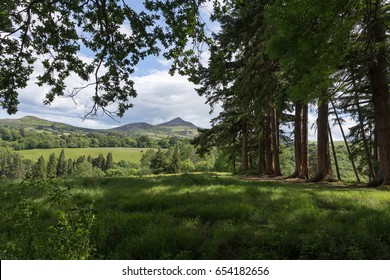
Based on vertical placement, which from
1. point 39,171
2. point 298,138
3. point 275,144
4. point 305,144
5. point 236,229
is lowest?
point 39,171

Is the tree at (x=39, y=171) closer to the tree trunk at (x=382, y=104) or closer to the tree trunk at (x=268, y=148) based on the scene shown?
the tree trunk at (x=382, y=104)

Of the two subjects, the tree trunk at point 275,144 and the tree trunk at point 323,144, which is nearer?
the tree trunk at point 323,144

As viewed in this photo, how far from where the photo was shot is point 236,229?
4879 millimetres

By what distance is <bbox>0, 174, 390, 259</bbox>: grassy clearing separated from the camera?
161 inches

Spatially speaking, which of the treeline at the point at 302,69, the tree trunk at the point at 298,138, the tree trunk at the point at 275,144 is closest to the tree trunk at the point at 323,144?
the treeline at the point at 302,69

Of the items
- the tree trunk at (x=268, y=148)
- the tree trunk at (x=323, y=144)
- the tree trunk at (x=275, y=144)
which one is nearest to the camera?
the tree trunk at (x=323, y=144)

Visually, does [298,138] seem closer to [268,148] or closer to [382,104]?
[268,148]

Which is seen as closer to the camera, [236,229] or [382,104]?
[236,229]

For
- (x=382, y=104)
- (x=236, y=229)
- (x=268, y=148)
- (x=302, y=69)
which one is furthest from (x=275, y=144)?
(x=236, y=229)

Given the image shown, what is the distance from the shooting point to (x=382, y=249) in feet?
13.1

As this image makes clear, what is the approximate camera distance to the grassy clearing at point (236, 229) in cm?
409

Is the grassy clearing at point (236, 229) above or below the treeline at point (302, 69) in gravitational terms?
below
